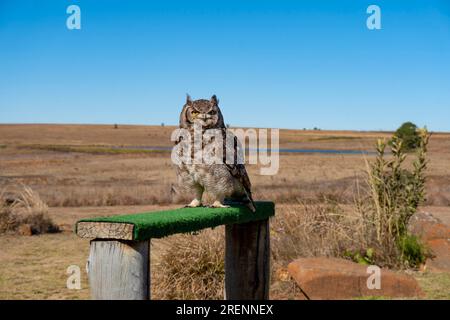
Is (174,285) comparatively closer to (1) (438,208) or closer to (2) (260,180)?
(1) (438,208)

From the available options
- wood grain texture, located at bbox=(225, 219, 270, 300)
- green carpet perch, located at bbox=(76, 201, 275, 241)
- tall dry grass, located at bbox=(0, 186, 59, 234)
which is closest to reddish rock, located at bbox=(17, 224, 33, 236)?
tall dry grass, located at bbox=(0, 186, 59, 234)

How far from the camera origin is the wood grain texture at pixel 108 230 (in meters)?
3.05

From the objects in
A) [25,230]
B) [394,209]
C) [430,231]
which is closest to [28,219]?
[25,230]

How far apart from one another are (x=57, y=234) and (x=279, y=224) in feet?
17.8

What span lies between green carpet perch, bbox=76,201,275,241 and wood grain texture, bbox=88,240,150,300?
0.06 m

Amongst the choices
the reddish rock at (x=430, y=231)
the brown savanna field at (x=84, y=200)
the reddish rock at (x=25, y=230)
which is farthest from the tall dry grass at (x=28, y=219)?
the reddish rock at (x=430, y=231)

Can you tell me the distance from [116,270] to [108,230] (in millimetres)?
219

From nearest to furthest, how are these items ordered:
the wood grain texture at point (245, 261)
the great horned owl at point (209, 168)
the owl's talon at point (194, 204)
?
1. the great horned owl at point (209, 168)
2. the owl's talon at point (194, 204)
3. the wood grain texture at point (245, 261)

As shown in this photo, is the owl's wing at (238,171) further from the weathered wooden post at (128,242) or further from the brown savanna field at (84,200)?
the brown savanna field at (84,200)

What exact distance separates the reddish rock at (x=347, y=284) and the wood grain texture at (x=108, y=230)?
15.4 feet
